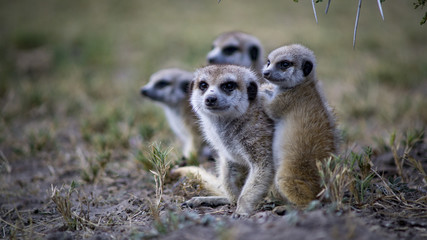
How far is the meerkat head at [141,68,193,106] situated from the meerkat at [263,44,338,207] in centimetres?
243

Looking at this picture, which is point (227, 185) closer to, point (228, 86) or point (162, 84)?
point (228, 86)

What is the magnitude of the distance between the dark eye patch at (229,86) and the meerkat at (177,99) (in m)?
2.14

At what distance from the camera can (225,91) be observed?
3.36 meters

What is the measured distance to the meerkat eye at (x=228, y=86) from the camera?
3364mm

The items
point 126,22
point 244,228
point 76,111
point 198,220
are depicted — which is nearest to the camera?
Result: point 244,228

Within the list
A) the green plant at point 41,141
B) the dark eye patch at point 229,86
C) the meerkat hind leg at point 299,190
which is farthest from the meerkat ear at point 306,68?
the green plant at point 41,141

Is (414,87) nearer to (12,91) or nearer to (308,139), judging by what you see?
(308,139)

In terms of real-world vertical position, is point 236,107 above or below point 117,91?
above

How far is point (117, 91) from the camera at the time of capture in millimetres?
7629

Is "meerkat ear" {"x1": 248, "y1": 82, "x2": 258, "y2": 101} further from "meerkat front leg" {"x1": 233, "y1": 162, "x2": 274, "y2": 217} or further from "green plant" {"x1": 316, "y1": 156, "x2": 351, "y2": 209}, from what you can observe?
"green plant" {"x1": 316, "y1": 156, "x2": 351, "y2": 209}

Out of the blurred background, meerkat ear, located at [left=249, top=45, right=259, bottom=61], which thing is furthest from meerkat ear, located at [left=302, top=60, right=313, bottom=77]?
meerkat ear, located at [left=249, top=45, right=259, bottom=61]

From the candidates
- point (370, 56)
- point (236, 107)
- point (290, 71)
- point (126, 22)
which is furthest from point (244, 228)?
point (126, 22)

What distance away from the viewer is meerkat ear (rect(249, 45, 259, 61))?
5.84m

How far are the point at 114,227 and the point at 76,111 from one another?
4142 millimetres
